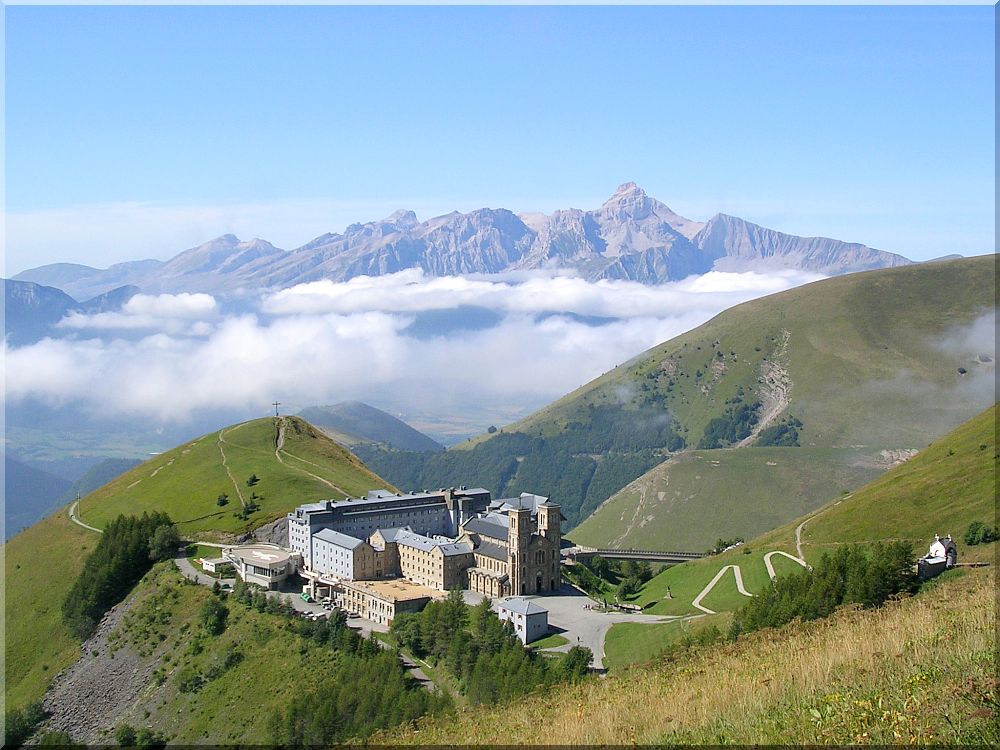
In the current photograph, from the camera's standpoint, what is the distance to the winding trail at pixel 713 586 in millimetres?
92700

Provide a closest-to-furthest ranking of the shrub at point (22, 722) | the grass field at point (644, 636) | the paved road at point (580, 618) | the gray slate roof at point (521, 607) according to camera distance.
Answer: the grass field at point (644, 636) < the paved road at point (580, 618) < the shrub at point (22, 722) < the gray slate roof at point (521, 607)

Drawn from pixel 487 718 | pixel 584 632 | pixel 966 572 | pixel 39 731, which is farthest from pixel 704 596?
pixel 487 718

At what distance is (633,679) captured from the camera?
30250 millimetres

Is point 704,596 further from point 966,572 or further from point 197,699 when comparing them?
point 197,699


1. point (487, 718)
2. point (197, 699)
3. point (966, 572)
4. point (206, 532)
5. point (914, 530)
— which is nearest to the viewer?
point (487, 718)

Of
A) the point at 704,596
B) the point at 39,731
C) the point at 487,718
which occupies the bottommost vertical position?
the point at 39,731

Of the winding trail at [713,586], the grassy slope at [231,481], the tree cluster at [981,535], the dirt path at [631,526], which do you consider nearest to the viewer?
the tree cluster at [981,535]

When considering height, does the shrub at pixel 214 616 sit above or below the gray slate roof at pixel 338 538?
below

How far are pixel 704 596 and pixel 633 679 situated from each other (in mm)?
70588

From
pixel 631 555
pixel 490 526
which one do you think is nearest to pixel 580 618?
pixel 490 526

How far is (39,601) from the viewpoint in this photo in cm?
11619

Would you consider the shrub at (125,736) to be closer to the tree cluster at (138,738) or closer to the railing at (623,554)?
the tree cluster at (138,738)

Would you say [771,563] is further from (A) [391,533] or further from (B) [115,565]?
(B) [115,565]

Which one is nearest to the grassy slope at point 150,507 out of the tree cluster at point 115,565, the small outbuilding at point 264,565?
the tree cluster at point 115,565
